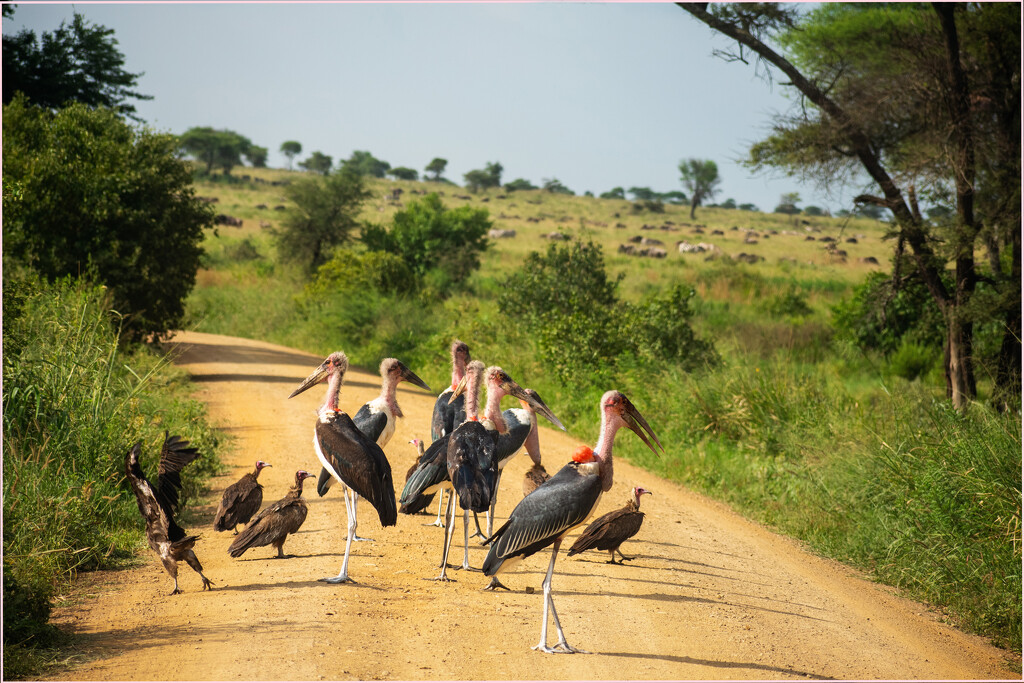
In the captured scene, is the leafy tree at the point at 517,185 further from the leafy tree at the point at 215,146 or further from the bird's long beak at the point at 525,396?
the bird's long beak at the point at 525,396

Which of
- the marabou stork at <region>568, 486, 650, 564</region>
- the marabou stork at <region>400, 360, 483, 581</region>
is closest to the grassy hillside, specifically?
the marabou stork at <region>568, 486, 650, 564</region>

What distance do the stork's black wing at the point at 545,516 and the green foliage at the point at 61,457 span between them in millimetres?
2982

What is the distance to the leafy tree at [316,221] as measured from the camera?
34.8 metres

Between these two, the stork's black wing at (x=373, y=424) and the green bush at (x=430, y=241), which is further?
the green bush at (x=430, y=241)

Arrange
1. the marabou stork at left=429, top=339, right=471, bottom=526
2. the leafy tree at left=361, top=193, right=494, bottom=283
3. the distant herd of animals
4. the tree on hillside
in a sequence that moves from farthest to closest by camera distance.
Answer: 1. the leafy tree at left=361, top=193, right=494, bottom=283
2. the tree on hillside
3. the marabou stork at left=429, top=339, right=471, bottom=526
4. the distant herd of animals

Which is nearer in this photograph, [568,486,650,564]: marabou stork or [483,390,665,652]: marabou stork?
[483,390,665,652]: marabou stork

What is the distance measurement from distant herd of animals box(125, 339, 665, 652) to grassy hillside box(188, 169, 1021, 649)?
306 cm

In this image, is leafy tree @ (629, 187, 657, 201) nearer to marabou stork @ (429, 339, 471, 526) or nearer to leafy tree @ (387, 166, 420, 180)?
leafy tree @ (387, 166, 420, 180)

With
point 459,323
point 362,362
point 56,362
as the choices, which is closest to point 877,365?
point 459,323

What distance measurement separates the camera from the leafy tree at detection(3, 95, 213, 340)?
15.9 m

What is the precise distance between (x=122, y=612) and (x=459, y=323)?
1533 centimetres

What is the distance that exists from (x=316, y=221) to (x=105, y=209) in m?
18.5

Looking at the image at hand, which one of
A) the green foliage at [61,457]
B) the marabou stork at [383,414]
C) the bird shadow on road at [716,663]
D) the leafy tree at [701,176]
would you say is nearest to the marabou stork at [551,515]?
the bird shadow on road at [716,663]

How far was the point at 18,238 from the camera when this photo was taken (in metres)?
15.6
